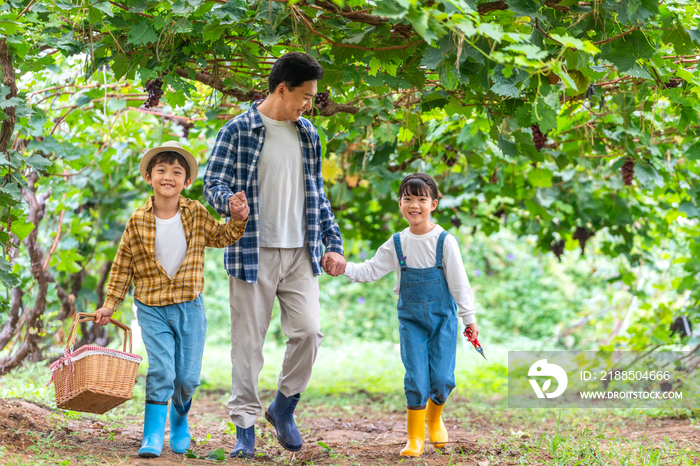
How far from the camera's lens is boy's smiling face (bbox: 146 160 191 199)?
109 inches

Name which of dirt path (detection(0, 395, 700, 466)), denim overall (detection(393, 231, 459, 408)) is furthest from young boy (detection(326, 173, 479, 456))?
dirt path (detection(0, 395, 700, 466))

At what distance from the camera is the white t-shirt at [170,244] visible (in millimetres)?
2732

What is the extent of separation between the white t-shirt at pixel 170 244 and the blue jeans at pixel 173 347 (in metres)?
0.17

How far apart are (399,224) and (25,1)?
4.34m

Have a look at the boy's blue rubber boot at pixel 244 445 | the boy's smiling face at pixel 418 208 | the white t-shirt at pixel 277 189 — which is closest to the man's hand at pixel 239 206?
the white t-shirt at pixel 277 189

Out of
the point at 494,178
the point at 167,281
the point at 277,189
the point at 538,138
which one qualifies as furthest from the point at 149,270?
the point at 494,178

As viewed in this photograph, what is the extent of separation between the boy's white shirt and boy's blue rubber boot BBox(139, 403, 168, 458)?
106cm

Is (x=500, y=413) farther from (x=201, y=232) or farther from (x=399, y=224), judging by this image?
(x=201, y=232)

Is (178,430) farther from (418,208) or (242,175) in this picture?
(418,208)

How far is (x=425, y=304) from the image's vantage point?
2.99m

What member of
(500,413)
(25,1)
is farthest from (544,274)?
(25,1)

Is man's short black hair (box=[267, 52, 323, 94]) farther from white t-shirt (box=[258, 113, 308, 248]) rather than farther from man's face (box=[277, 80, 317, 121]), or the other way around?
white t-shirt (box=[258, 113, 308, 248])

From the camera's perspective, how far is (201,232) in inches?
111

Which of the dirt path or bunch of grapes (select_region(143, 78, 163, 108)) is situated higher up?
bunch of grapes (select_region(143, 78, 163, 108))
